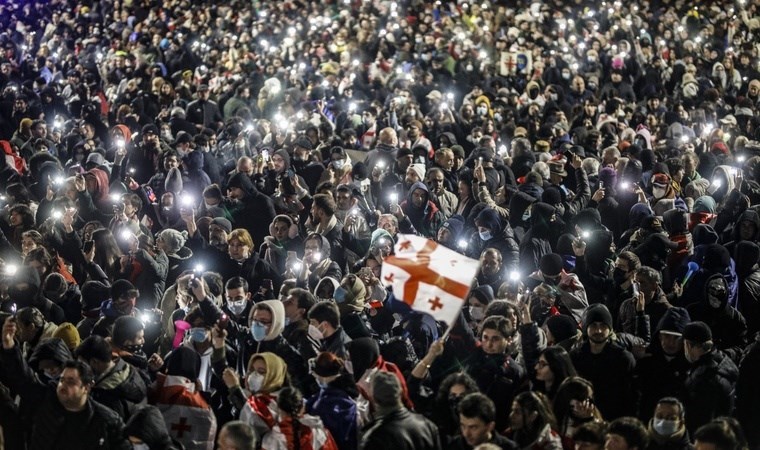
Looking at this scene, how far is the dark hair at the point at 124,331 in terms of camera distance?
6.88 metres

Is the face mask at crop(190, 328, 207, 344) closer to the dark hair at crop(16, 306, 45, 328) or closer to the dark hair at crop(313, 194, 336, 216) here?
the dark hair at crop(16, 306, 45, 328)

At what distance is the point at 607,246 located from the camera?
31.3 ft

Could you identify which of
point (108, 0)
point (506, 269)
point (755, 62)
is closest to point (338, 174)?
point (506, 269)

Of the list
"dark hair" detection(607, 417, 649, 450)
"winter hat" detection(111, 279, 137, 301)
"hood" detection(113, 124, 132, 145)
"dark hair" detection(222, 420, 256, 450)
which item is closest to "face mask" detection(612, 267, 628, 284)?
"dark hair" detection(607, 417, 649, 450)

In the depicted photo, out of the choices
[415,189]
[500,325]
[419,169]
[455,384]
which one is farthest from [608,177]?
[455,384]

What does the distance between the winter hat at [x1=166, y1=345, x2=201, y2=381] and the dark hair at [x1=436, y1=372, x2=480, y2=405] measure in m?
1.57

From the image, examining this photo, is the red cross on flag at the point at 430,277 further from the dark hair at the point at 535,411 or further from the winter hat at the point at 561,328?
the winter hat at the point at 561,328

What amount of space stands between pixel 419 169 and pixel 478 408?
19.5 feet

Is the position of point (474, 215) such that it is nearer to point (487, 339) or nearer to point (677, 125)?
point (487, 339)

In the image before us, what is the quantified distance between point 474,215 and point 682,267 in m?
2.07

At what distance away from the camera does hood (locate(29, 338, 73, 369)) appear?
21.6 ft

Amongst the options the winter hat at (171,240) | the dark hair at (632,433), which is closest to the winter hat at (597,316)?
the dark hair at (632,433)

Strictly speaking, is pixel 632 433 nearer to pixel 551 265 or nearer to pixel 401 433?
pixel 401 433

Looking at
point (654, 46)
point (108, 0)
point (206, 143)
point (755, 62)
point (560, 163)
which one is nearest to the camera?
point (560, 163)
